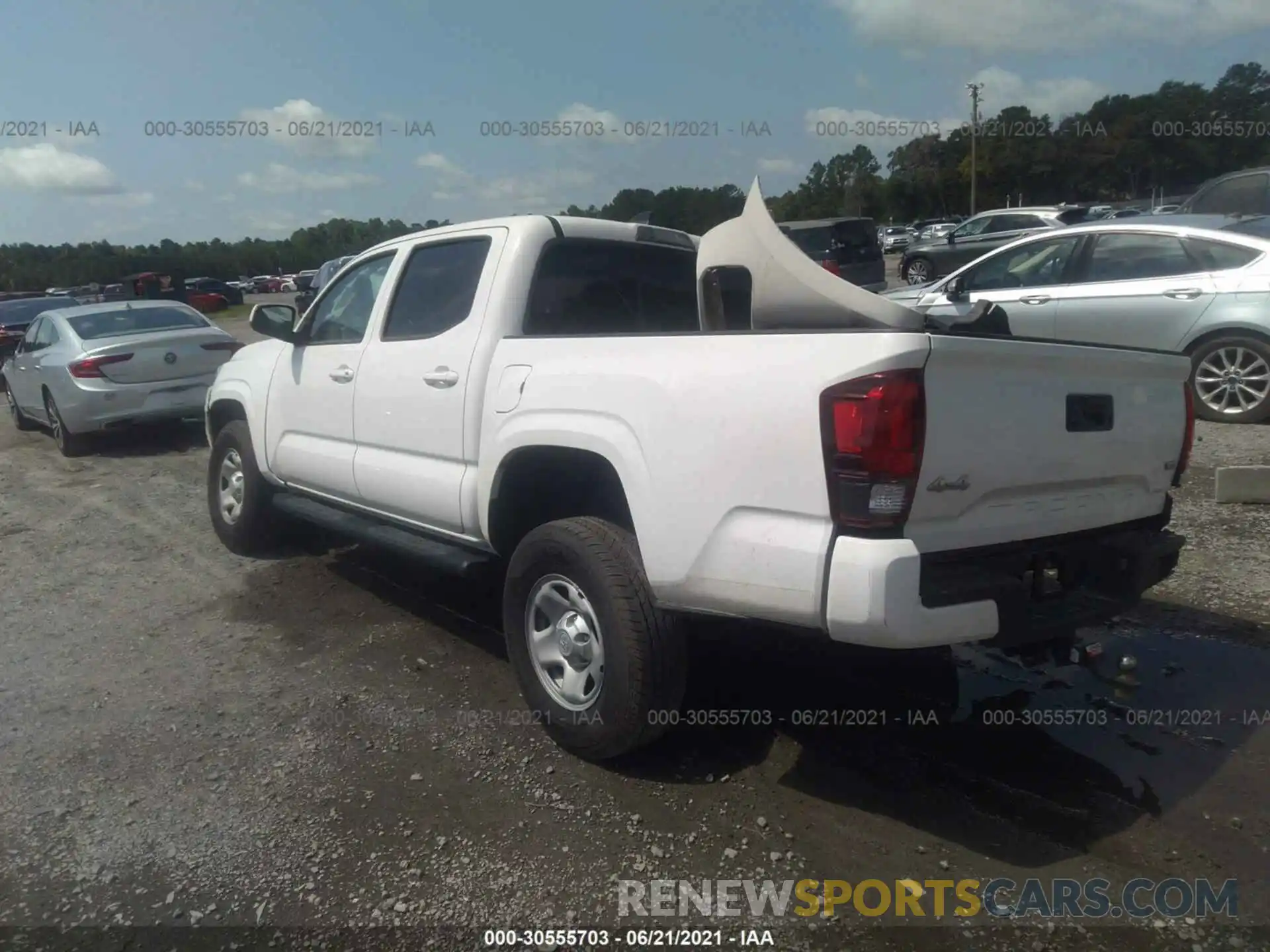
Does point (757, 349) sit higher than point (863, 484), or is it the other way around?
point (757, 349)

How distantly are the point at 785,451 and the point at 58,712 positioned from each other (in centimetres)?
333

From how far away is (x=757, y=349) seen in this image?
2.94m

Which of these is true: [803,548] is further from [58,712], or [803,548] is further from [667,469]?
[58,712]

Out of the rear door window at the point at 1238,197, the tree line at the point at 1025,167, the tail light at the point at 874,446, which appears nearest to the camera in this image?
the tail light at the point at 874,446

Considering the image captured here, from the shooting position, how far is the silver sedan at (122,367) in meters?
9.57

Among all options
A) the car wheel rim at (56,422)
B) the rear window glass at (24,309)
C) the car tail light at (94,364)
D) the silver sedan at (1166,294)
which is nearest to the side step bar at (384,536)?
the car tail light at (94,364)

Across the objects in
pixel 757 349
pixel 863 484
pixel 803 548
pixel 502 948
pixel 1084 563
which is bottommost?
pixel 502 948

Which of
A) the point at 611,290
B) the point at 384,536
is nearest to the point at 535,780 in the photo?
the point at 384,536

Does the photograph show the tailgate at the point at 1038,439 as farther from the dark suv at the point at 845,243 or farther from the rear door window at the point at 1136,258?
the dark suv at the point at 845,243

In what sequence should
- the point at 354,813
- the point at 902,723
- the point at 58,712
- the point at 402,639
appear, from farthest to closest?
the point at 402,639, the point at 58,712, the point at 902,723, the point at 354,813

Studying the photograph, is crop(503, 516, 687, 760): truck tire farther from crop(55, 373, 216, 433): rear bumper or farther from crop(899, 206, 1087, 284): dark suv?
crop(899, 206, 1087, 284): dark suv

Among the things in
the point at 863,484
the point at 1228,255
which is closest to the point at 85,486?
the point at 863,484
